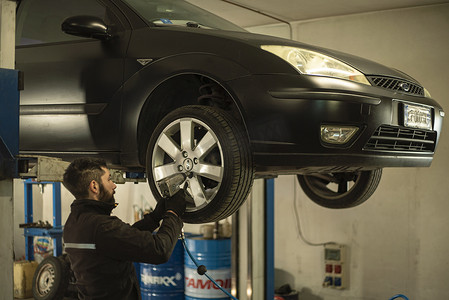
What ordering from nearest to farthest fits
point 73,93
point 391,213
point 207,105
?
point 207,105
point 73,93
point 391,213

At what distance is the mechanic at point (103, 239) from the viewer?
243 cm

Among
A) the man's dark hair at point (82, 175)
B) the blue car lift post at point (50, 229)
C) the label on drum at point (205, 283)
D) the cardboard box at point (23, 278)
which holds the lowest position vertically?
the cardboard box at point (23, 278)

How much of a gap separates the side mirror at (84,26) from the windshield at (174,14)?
255mm

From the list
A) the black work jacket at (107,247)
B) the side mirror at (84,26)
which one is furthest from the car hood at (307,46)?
the black work jacket at (107,247)

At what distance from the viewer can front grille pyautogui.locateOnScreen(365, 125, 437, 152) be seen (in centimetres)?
290

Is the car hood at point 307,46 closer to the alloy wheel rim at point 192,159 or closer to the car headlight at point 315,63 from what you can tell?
the car headlight at point 315,63

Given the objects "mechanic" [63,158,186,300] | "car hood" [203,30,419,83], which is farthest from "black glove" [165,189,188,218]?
"car hood" [203,30,419,83]

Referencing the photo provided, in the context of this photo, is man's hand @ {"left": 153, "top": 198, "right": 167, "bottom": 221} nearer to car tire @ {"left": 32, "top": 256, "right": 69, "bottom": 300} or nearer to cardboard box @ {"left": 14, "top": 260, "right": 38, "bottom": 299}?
car tire @ {"left": 32, "top": 256, "right": 69, "bottom": 300}

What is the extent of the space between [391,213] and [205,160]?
4075mm

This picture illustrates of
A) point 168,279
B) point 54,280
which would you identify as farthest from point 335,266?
point 54,280

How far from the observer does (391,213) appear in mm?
6418

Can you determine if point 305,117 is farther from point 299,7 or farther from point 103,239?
point 299,7

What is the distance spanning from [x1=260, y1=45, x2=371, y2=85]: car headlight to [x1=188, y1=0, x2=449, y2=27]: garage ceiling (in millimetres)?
3512

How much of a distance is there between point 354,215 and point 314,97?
4.24 metres
